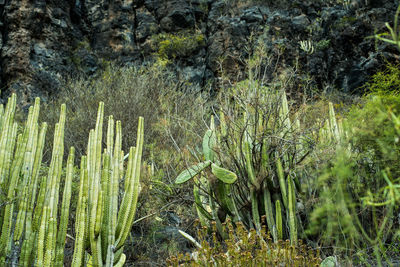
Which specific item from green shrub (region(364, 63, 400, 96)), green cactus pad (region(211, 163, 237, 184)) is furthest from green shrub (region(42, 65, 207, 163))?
green cactus pad (region(211, 163, 237, 184))

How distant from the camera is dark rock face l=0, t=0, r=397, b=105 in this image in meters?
12.7

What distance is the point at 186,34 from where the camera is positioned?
615 inches

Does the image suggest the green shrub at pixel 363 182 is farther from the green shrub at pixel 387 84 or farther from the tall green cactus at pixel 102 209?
the tall green cactus at pixel 102 209

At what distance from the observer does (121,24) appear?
53.1 ft

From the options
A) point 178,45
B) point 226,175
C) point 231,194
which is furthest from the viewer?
point 178,45

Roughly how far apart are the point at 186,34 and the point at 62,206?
46.0ft

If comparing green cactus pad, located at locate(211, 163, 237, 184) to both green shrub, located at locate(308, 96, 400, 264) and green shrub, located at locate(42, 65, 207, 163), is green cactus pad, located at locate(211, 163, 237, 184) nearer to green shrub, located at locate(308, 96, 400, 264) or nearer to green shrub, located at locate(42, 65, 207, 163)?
green shrub, located at locate(308, 96, 400, 264)

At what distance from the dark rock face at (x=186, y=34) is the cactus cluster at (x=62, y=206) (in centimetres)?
922

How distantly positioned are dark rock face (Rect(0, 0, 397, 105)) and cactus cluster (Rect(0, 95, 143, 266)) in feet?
30.2

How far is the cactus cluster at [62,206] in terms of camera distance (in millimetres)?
2357

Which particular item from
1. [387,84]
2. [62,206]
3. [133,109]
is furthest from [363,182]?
[133,109]

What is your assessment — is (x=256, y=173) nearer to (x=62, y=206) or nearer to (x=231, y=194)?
(x=231, y=194)

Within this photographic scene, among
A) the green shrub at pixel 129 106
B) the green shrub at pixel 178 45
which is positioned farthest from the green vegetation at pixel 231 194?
the green shrub at pixel 178 45

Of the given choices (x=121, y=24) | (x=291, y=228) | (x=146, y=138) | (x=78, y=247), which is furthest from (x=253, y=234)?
(x=121, y=24)
